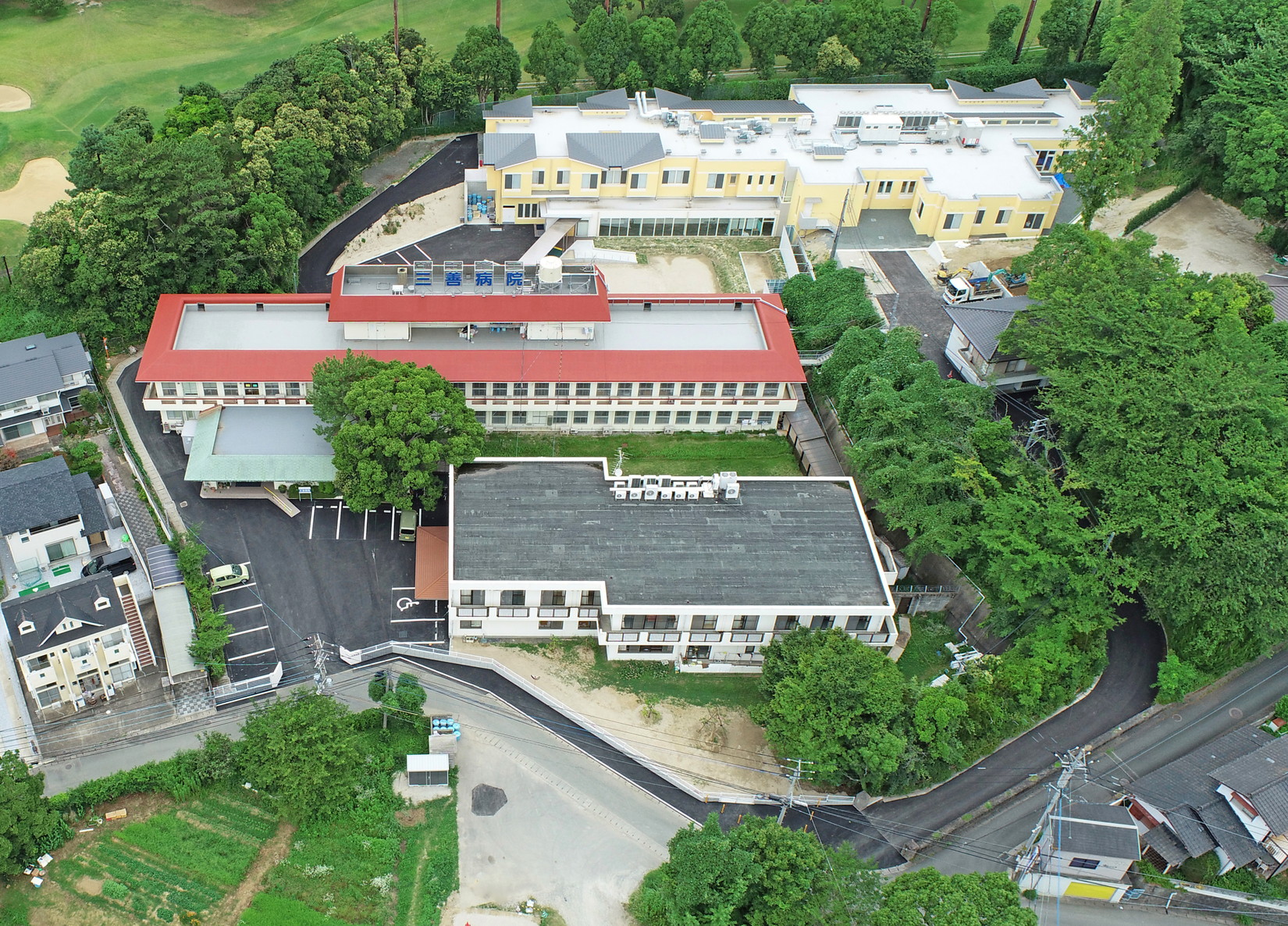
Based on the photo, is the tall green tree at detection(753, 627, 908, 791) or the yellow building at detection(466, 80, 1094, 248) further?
the yellow building at detection(466, 80, 1094, 248)

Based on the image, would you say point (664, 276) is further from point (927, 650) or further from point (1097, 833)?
point (1097, 833)

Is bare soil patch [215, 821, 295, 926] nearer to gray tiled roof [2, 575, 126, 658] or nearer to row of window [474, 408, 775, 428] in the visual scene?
gray tiled roof [2, 575, 126, 658]

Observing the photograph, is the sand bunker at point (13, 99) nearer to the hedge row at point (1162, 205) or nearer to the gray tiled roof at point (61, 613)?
the gray tiled roof at point (61, 613)

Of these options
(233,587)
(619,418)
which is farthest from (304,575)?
(619,418)

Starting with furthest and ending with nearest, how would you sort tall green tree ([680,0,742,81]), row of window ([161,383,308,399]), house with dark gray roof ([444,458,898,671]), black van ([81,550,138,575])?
tall green tree ([680,0,742,81]) → row of window ([161,383,308,399]) → black van ([81,550,138,575]) → house with dark gray roof ([444,458,898,671])

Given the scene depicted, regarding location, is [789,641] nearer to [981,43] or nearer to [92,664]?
[92,664]

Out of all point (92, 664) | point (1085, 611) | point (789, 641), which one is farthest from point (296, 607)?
point (1085, 611)

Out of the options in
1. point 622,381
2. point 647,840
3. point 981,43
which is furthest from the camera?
point 981,43

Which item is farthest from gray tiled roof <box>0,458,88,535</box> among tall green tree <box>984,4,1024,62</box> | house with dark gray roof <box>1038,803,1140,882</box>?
tall green tree <box>984,4,1024,62</box>
